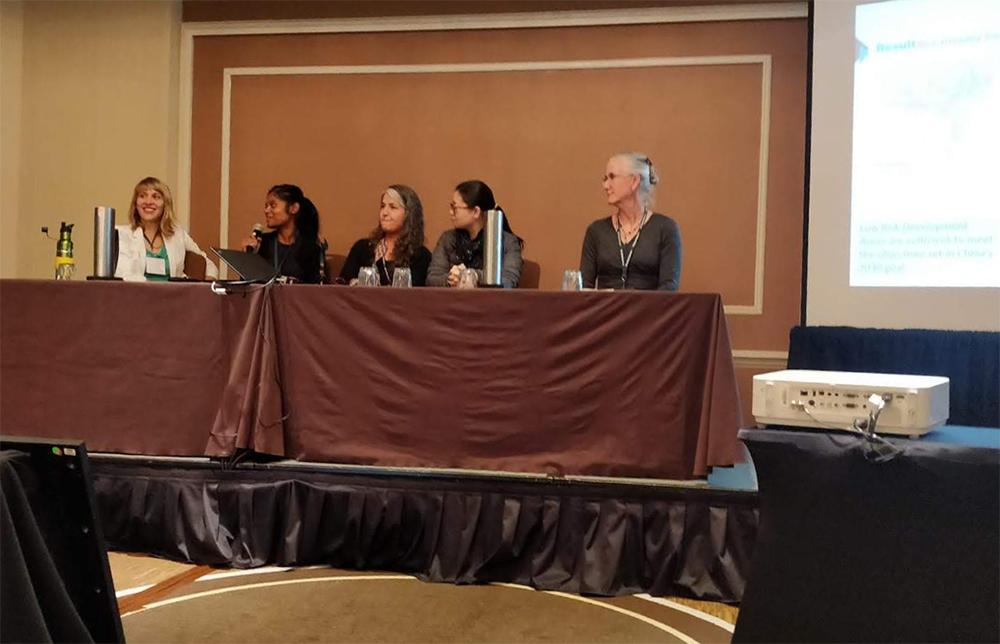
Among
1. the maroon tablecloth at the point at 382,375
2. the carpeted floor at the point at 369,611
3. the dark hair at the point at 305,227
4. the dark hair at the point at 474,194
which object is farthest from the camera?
the dark hair at the point at 305,227

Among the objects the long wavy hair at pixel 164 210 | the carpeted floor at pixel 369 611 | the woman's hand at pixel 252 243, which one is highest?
the long wavy hair at pixel 164 210

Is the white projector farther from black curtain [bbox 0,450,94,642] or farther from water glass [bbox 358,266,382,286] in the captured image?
water glass [bbox 358,266,382,286]

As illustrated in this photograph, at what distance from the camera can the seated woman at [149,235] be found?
406 cm

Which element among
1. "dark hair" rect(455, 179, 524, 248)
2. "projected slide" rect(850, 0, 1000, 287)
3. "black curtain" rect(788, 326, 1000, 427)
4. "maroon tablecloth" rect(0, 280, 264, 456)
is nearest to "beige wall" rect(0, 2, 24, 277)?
"maroon tablecloth" rect(0, 280, 264, 456)

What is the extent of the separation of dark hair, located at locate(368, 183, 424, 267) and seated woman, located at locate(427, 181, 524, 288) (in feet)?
0.40

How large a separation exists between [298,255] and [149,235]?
682mm

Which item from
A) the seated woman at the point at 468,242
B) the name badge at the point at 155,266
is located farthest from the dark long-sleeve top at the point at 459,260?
the name badge at the point at 155,266

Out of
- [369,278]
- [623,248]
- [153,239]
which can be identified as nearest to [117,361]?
[369,278]

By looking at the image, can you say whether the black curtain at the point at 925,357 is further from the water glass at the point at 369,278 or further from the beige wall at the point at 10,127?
the beige wall at the point at 10,127

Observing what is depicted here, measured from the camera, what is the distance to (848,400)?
5.59ft

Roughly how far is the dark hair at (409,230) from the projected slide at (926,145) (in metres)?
1.84

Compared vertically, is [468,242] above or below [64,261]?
above

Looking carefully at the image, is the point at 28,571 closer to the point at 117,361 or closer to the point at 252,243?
the point at 117,361

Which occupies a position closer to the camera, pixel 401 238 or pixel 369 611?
pixel 369 611
